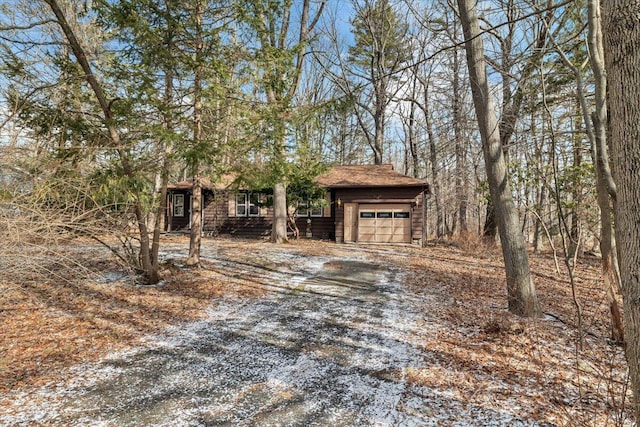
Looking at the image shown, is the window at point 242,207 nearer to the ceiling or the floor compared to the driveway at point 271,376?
nearer to the ceiling

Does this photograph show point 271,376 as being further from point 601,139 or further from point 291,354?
point 601,139

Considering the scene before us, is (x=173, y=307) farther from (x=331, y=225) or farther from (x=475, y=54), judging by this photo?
(x=331, y=225)

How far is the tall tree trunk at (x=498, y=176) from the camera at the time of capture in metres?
5.72

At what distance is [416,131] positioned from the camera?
77.6ft

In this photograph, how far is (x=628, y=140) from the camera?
1.71 metres

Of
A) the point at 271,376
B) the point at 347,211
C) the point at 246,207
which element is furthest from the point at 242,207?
the point at 271,376

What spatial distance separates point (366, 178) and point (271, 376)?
1361 cm

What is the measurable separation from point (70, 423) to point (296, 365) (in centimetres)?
221

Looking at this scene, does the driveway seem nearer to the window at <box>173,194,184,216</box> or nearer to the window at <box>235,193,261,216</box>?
the window at <box>235,193,261,216</box>

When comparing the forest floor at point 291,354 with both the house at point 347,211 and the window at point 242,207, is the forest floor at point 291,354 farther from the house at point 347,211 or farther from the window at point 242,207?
the window at point 242,207

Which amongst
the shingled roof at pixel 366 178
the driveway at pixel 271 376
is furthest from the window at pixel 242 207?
the driveway at pixel 271 376

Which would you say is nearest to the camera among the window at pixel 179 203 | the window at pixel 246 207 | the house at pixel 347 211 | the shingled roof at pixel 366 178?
the shingled roof at pixel 366 178

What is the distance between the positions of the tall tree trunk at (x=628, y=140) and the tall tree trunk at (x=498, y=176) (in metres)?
4.23

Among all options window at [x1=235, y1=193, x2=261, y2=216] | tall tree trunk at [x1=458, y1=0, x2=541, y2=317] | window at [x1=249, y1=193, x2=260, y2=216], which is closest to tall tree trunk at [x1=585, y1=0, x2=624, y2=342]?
tall tree trunk at [x1=458, y1=0, x2=541, y2=317]
